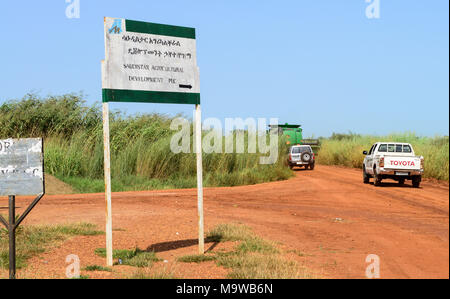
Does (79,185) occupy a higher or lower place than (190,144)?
lower

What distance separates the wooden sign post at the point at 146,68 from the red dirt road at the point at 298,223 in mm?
1566

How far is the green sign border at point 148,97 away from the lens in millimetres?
7645

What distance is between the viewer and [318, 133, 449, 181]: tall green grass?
26188 millimetres

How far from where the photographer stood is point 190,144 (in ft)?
82.8

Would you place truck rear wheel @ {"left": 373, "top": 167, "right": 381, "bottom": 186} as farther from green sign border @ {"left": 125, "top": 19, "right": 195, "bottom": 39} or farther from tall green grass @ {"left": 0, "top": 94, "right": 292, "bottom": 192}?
green sign border @ {"left": 125, "top": 19, "right": 195, "bottom": 39}

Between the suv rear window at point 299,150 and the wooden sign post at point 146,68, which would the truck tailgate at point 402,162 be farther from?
the wooden sign post at point 146,68

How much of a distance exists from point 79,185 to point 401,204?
12103mm

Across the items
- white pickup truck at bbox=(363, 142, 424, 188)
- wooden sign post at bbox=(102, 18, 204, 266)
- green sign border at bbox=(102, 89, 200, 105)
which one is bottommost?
white pickup truck at bbox=(363, 142, 424, 188)

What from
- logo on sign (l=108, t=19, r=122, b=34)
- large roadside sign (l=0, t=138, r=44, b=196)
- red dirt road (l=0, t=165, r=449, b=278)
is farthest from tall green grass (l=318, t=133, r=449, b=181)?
large roadside sign (l=0, t=138, r=44, b=196)

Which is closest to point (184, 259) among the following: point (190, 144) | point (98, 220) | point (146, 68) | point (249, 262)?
point (249, 262)

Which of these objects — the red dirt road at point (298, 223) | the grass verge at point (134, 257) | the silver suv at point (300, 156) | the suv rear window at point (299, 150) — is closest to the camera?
the red dirt road at point (298, 223)

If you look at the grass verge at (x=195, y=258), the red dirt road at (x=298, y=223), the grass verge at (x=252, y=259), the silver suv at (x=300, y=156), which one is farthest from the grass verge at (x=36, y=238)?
the silver suv at (x=300, y=156)

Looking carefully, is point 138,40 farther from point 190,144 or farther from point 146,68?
point 190,144

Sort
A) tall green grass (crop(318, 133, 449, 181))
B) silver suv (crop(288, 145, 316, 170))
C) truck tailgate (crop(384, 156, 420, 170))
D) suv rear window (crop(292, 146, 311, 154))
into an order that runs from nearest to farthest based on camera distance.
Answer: truck tailgate (crop(384, 156, 420, 170)) < tall green grass (crop(318, 133, 449, 181)) < silver suv (crop(288, 145, 316, 170)) < suv rear window (crop(292, 146, 311, 154))
